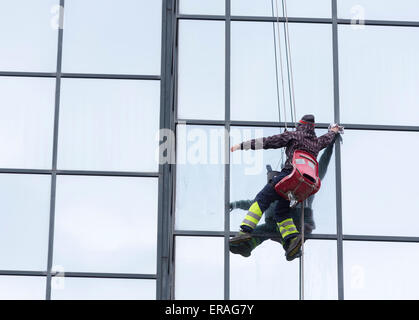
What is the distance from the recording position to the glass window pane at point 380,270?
25.8 meters

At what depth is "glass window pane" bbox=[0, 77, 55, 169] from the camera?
28953 millimetres

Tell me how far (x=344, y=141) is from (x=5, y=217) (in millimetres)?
6604

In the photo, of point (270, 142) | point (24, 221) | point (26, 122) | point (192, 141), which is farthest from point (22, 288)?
point (270, 142)

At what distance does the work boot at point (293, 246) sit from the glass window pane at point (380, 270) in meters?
0.88

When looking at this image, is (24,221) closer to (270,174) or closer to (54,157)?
(54,157)

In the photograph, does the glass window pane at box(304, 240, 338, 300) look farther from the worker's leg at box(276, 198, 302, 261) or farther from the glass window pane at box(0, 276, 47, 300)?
the glass window pane at box(0, 276, 47, 300)

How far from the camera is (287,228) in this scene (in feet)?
84.3

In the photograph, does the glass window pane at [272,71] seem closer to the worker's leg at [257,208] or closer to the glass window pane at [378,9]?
the glass window pane at [378,9]

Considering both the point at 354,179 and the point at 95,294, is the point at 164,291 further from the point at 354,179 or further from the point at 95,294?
the point at 354,179

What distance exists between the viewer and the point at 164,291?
2778 centimetres

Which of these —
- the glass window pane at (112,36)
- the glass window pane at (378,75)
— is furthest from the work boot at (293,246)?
the glass window pane at (112,36)

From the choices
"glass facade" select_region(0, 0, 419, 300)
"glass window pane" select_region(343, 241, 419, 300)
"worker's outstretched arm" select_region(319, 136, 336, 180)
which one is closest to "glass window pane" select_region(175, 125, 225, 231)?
"glass facade" select_region(0, 0, 419, 300)

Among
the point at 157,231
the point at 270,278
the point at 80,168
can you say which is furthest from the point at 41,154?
the point at 270,278

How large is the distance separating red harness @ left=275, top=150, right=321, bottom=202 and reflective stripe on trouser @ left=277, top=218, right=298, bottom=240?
0.39 m
